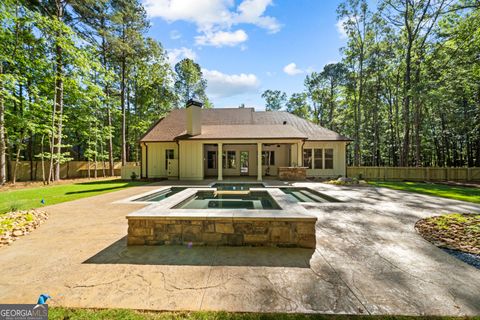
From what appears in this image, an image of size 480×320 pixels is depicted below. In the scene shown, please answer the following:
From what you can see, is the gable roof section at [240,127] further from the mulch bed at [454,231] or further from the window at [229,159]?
the mulch bed at [454,231]

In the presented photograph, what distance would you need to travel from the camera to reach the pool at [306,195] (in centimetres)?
680

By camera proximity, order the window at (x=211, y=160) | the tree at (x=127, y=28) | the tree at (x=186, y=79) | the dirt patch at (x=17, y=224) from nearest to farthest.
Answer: the dirt patch at (x=17, y=224), the tree at (x=127, y=28), the window at (x=211, y=160), the tree at (x=186, y=79)

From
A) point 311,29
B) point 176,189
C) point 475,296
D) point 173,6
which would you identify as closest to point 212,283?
point 475,296

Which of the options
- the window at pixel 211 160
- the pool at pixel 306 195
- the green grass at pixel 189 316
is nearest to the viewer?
the green grass at pixel 189 316

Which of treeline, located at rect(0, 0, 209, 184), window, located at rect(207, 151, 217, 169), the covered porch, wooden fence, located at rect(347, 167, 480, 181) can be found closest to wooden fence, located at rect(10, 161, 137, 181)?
treeline, located at rect(0, 0, 209, 184)

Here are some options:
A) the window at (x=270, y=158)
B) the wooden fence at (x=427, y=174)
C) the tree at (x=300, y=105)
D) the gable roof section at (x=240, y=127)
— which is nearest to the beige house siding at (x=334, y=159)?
the gable roof section at (x=240, y=127)

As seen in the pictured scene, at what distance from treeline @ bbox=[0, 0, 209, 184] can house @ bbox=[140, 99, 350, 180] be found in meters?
5.94

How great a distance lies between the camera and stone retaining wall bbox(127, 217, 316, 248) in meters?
3.11

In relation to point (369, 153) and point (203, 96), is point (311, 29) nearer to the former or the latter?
point (203, 96)

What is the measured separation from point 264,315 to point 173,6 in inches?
455

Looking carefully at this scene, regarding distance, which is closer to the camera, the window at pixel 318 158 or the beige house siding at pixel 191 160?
the beige house siding at pixel 191 160

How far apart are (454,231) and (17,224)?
29.5 ft

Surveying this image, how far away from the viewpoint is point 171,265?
2564 mm

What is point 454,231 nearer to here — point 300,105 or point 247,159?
point 247,159
